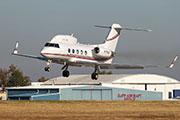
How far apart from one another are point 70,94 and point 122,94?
47.2 ft

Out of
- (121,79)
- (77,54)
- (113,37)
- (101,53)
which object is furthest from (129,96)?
(77,54)

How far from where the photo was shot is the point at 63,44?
5622 centimetres

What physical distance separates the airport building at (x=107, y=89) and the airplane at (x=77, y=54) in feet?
169

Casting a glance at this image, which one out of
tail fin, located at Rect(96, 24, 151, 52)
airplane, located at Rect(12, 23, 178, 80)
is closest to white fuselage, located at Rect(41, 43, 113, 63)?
airplane, located at Rect(12, 23, 178, 80)

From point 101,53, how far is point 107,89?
6266 cm

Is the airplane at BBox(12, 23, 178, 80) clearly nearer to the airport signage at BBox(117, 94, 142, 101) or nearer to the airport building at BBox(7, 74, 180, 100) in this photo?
the airport building at BBox(7, 74, 180, 100)

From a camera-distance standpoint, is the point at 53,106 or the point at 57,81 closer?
the point at 53,106

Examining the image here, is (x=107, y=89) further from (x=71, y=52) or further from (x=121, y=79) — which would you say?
(x=71, y=52)

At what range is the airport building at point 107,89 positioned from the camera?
387 feet

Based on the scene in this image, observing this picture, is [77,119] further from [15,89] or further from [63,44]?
[15,89]

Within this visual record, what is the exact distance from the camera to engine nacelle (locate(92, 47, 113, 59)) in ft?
197

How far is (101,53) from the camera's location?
6066 centimetres

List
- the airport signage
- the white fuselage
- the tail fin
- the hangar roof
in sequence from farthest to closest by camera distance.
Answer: the hangar roof < the airport signage < the tail fin < the white fuselage

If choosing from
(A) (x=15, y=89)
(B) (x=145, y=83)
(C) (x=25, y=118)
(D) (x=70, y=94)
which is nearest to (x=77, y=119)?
(C) (x=25, y=118)
